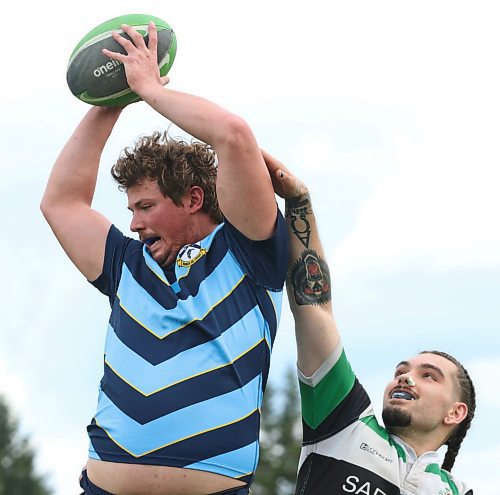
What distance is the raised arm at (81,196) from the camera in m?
6.00

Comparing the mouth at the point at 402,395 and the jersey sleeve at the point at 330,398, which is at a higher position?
the mouth at the point at 402,395

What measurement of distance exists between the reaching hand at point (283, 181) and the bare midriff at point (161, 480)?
1.70 metres

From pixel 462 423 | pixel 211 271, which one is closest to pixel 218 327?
pixel 211 271

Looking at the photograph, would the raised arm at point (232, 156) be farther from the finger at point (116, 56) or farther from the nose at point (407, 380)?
the nose at point (407, 380)

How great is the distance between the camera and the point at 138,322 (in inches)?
219

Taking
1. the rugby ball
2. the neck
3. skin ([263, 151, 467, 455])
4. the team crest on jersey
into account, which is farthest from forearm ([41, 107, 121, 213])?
the neck

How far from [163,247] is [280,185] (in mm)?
821

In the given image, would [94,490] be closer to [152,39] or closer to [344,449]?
[344,449]

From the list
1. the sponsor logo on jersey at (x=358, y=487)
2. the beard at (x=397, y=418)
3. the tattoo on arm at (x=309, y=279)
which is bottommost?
the sponsor logo on jersey at (x=358, y=487)

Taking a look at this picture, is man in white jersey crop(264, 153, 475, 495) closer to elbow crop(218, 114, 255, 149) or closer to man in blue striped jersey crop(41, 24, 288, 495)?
man in blue striped jersey crop(41, 24, 288, 495)

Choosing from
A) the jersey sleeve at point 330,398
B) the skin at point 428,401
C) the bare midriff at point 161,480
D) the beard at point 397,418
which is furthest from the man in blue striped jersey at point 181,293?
the skin at point 428,401

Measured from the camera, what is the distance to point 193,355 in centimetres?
541

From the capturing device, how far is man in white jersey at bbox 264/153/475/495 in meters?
6.49

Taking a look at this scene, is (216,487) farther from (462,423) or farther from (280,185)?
(462,423)
